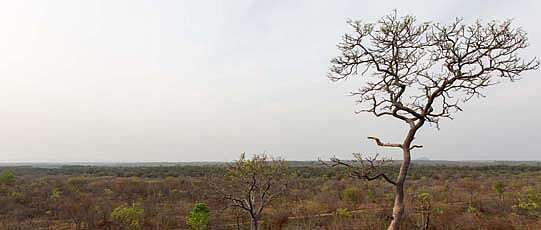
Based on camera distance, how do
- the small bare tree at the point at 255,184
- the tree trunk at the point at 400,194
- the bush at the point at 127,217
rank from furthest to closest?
the bush at the point at 127,217, the small bare tree at the point at 255,184, the tree trunk at the point at 400,194

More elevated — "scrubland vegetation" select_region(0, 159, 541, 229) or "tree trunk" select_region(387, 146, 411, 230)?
"tree trunk" select_region(387, 146, 411, 230)

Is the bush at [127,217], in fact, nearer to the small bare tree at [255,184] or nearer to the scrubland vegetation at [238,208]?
the scrubland vegetation at [238,208]

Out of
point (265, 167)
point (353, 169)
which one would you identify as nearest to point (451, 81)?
point (353, 169)

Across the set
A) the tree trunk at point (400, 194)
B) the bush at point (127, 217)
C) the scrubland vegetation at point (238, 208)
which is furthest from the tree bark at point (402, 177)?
the bush at point (127, 217)

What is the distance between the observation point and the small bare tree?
25.2ft

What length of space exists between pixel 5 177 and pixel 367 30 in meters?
26.8

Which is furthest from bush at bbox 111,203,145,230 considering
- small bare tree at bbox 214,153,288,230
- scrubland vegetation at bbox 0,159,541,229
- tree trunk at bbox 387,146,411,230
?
tree trunk at bbox 387,146,411,230

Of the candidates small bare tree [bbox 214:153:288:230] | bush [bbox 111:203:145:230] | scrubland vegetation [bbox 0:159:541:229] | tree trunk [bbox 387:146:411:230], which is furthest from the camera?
bush [bbox 111:203:145:230]

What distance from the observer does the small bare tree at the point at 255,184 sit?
7691 mm

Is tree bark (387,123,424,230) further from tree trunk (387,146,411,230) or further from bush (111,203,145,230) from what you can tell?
bush (111,203,145,230)

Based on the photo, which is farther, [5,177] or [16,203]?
[5,177]

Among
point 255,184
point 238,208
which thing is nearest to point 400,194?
point 255,184

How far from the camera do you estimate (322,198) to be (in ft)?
63.9

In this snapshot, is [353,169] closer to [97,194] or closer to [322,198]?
[322,198]
